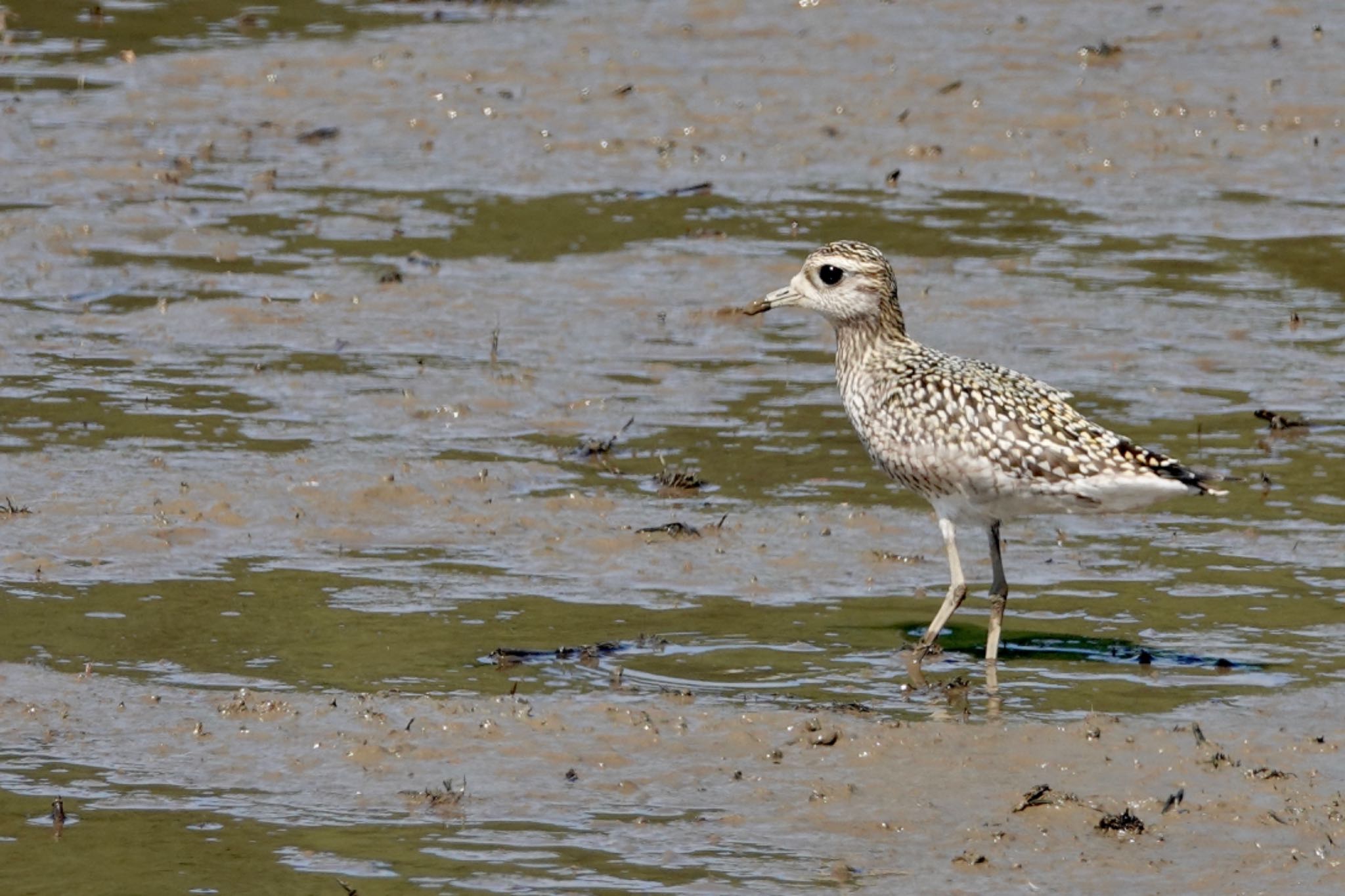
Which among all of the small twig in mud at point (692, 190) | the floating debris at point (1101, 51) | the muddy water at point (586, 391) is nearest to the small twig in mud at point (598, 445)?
the muddy water at point (586, 391)

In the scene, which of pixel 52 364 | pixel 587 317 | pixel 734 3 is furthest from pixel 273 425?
pixel 734 3

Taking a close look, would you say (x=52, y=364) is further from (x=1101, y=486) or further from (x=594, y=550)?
(x=1101, y=486)

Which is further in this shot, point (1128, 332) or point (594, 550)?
point (1128, 332)

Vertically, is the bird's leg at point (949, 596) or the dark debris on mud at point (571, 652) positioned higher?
the bird's leg at point (949, 596)

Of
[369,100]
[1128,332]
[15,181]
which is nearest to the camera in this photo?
[1128,332]

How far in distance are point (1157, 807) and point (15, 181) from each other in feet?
36.0

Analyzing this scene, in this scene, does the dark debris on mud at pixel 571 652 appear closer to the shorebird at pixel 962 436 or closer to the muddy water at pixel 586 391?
the muddy water at pixel 586 391

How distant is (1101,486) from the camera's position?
28.4 ft

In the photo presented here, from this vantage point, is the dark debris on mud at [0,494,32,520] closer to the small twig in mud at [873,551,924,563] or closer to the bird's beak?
the bird's beak

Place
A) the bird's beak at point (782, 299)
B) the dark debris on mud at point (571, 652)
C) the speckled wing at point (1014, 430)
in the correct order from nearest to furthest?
the speckled wing at point (1014, 430) → the dark debris on mud at point (571, 652) → the bird's beak at point (782, 299)

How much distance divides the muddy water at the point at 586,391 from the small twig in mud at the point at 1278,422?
0.09m

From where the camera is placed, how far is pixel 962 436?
8.88m

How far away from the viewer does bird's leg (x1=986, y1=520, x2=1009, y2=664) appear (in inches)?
355

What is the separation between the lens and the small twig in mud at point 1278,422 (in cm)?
1180
